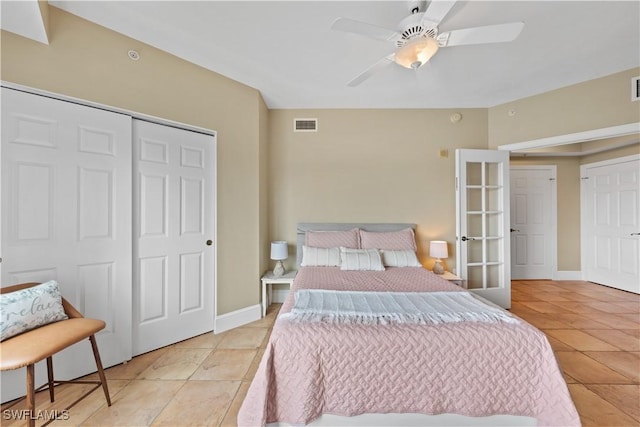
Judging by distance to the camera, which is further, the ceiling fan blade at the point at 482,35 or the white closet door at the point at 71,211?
the white closet door at the point at 71,211

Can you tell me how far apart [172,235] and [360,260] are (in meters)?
1.96

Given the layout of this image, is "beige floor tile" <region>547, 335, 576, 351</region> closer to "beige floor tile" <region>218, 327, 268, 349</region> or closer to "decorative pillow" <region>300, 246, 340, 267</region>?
"decorative pillow" <region>300, 246, 340, 267</region>

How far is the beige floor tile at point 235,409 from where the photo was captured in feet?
4.77

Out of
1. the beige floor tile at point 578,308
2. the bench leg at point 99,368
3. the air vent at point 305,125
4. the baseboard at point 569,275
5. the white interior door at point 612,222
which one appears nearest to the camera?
the bench leg at point 99,368

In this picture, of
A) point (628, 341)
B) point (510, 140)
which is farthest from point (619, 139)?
point (628, 341)

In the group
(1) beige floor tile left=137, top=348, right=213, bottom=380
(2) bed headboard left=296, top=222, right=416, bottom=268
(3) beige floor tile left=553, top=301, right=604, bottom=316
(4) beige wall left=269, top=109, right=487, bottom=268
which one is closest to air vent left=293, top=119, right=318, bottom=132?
(4) beige wall left=269, top=109, right=487, bottom=268

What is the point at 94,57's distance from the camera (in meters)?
1.89

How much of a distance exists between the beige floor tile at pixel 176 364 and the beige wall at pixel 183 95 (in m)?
0.50

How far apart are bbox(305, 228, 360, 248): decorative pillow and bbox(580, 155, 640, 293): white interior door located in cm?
446

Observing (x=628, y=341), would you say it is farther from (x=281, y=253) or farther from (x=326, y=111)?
(x=326, y=111)

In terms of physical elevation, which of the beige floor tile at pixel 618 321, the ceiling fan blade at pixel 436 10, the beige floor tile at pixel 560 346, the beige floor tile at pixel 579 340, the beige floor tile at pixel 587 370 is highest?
the ceiling fan blade at pixel 436 10

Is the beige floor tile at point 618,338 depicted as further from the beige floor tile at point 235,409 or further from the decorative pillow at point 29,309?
the decorative pillow at point 29,309

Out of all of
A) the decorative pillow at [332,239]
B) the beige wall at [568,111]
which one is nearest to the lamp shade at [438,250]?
the decorative pillow at [332,239]

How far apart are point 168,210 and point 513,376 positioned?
288 centimetres
